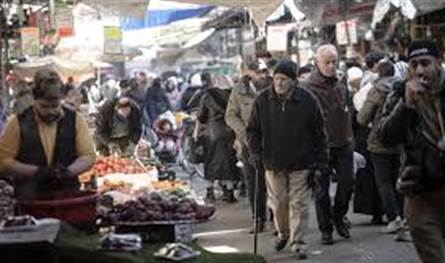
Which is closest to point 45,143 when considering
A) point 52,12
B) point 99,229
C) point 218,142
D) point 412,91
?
point 99,229

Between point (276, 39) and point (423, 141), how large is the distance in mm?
13927

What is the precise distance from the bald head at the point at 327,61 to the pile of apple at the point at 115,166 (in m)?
3.24

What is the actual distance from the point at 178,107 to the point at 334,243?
65.5ft

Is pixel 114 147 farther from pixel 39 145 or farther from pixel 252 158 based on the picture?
pixel 39 145

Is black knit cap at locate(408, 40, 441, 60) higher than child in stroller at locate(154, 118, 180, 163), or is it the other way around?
black knit cap at locate(408, 40, 441, 60)

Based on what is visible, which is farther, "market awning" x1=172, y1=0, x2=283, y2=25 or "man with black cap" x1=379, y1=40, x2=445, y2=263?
"market awning" x1=172, y1=0, x2=283, y2=25

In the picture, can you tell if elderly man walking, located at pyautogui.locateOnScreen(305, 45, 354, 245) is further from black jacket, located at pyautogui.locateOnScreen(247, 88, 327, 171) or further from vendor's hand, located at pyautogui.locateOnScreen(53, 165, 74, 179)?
vendor's hand, located at pyautogui.locateOnScreen(53, 165, 74, 179)

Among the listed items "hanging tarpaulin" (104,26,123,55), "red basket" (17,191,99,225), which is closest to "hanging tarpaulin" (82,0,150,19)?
"hanging tarpaulin" (104,26,123,55)

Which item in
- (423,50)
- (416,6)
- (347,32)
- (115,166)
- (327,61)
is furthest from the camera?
(347,32)

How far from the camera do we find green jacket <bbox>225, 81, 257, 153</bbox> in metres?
12.6

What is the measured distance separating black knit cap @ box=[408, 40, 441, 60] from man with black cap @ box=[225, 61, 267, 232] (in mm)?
5823

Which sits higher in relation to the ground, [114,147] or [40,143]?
[40,143]

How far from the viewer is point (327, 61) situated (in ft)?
35.0

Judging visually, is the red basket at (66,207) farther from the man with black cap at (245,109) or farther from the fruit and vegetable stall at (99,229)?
the man with black cap at (245,109)
